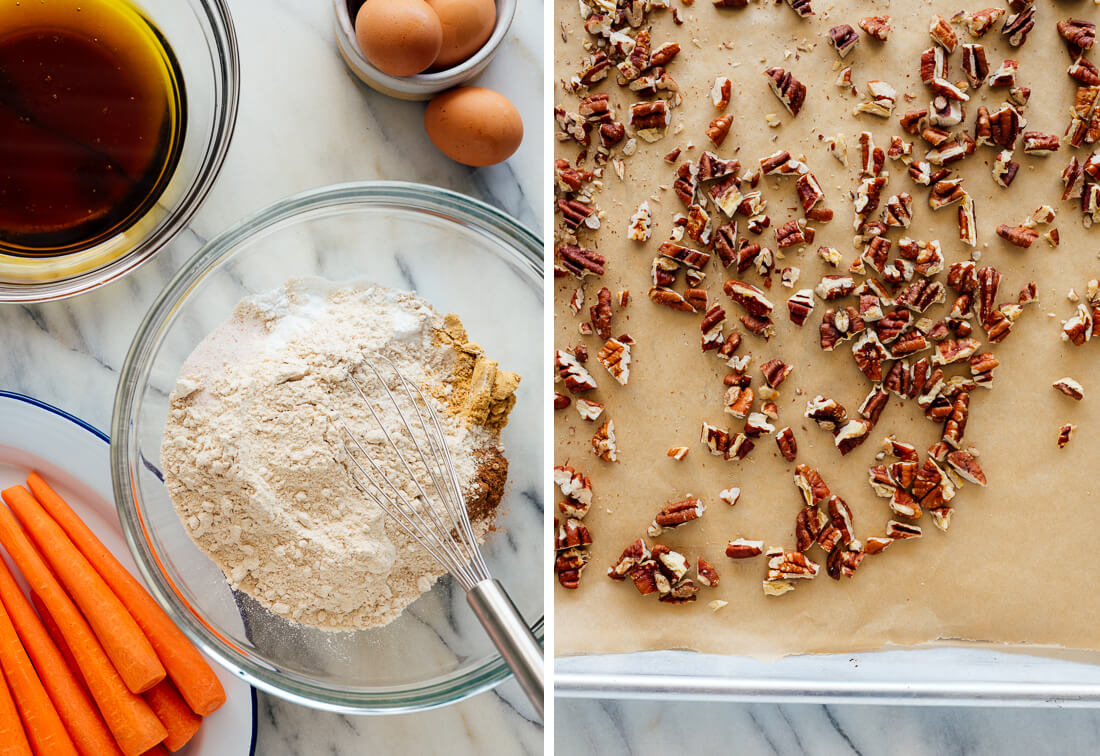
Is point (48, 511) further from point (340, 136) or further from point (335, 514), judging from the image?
point (340, 136)

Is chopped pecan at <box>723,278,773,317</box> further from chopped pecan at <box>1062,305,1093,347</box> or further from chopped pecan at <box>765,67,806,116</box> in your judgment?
chopped pecan at <box>1062,305,1093,347</box>

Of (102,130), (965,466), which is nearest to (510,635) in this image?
(965,466)

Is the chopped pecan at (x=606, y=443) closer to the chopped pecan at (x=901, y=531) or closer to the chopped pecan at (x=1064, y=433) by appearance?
the chopped pecan at (x=901, y=531)

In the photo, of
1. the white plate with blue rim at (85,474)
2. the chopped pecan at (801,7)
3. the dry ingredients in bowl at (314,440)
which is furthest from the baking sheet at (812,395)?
the white plate with blue rim at (85,474)

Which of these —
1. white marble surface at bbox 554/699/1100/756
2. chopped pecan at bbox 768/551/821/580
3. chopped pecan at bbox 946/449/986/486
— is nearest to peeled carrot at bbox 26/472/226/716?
white marble surface at bbox 554/699/1100/756

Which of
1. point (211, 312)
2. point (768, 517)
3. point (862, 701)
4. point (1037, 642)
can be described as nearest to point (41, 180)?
point (211, 312)

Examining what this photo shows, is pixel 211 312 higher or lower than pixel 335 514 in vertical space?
higher

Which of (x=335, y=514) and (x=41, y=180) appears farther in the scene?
(x=41, y=180)
